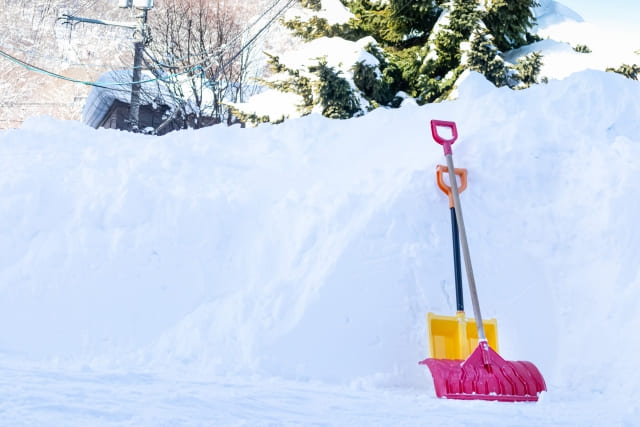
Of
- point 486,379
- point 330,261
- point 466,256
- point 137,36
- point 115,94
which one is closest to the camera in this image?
point 486,379

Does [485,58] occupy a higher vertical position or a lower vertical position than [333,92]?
higher

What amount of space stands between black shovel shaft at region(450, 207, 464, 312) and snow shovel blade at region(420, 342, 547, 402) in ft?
1.62

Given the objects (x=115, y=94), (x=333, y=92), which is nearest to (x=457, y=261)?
(x=333, y=92)

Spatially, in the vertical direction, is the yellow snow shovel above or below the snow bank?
below

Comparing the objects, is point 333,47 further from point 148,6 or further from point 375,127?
point 148,6

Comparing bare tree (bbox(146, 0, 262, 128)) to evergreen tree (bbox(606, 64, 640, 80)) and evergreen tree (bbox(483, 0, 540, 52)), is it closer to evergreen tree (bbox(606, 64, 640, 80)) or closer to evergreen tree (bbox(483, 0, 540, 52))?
evergreen tree (bbox(483, 0, 540, 52))

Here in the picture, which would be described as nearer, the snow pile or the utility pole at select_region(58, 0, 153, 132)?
the snow pile

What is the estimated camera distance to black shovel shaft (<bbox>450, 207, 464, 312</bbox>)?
4.06 metres

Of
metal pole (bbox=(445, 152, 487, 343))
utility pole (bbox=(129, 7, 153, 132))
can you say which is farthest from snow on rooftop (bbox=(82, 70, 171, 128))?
metal pole (bbox=(445, 152, 487, 343))

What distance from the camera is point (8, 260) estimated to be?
472cm

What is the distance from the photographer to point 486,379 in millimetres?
3424

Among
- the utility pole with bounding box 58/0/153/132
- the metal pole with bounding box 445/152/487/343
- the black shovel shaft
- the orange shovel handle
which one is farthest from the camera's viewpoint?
the utility pole with bounding box 58/0/153/132

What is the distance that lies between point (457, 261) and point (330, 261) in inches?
36.2

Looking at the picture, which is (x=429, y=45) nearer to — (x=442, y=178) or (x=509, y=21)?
(x=509, y=21)
